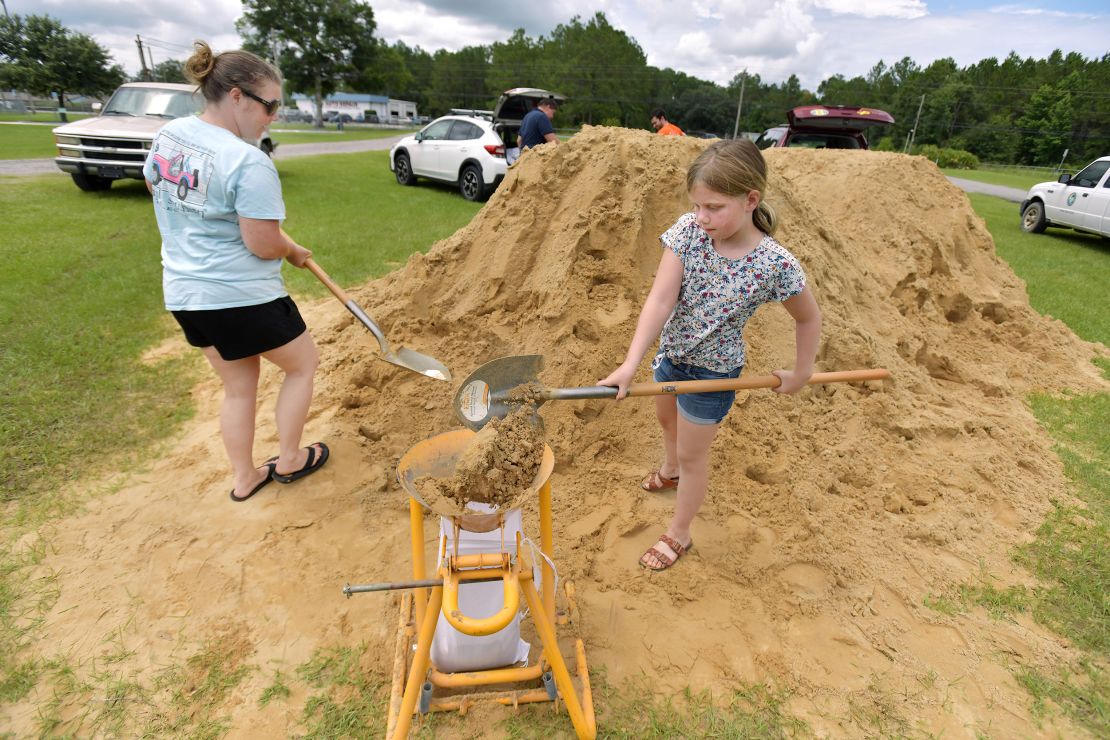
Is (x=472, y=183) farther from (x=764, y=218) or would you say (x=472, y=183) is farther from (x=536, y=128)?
(x=764, y=218)

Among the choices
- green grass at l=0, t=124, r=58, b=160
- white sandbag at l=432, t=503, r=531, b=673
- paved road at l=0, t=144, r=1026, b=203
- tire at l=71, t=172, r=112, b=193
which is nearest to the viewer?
white sandbag at l=432, t=503, r=531, b=673

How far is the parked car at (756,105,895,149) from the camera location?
8.25 metres

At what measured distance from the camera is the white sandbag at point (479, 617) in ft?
5.49

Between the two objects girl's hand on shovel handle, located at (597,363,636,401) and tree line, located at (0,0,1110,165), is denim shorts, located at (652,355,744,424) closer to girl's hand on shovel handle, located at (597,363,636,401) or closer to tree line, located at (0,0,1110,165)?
girl's hand on shovel handle, located at (597,363,636,401)

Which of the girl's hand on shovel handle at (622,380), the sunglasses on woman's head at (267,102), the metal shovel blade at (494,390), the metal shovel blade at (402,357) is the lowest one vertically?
the metal shovel blade at (402,357)

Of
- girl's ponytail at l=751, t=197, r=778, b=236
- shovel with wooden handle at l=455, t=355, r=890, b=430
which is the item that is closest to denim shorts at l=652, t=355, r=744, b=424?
shovel with wooden handle at l=455, t=355, r=890, b=430

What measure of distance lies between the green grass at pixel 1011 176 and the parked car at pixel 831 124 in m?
18.7

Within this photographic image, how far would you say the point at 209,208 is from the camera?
215 centimetres

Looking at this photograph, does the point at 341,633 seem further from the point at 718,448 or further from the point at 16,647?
the point at 718,448

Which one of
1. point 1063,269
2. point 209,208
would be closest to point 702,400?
point 209,208

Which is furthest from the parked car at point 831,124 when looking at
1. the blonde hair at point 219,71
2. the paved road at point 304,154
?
the blonde hair at point 219,71

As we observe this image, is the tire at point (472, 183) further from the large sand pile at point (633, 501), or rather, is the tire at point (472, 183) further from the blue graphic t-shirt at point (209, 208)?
the blue graphic t-shirt at point (209, 208)

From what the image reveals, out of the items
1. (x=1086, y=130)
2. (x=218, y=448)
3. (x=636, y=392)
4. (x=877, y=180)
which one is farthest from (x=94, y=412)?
(x=1086, y=130)

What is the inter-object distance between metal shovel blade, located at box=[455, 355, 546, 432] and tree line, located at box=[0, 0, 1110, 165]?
4259 centimetres
